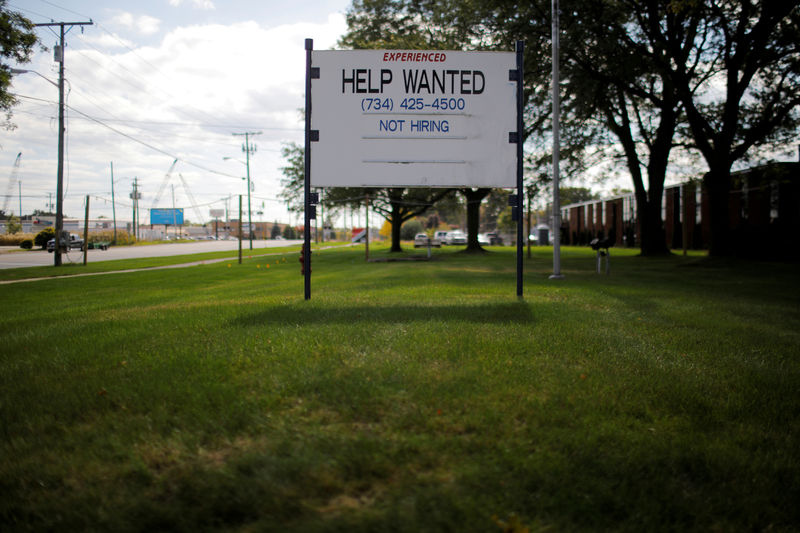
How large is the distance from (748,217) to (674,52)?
1661cm

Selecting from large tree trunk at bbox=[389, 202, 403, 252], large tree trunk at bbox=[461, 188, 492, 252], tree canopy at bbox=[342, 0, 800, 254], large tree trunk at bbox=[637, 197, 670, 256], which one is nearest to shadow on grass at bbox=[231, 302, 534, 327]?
tree canopy at bbox=[342, 0, 800, 254]

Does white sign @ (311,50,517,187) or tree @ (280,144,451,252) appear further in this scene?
tree @ (280,144,451,252)

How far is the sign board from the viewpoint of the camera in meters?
104

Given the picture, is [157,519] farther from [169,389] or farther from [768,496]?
[768,496]

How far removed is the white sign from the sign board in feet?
350

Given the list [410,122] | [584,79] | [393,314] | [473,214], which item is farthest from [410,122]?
[473,214]

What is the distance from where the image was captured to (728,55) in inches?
714

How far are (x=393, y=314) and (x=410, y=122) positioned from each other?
3280 mm

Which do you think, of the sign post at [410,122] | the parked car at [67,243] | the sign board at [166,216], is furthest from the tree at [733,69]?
the sign board at [166,216]

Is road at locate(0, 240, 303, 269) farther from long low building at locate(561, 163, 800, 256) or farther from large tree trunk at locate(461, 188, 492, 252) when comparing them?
long low building at locate(561, 163, 800, 256)

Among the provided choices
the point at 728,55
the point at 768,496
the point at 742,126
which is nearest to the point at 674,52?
the point at 728,55

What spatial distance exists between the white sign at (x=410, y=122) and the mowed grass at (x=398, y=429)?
3087mm

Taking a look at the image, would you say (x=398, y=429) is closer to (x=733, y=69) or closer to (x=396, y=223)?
(x=733, y=69)

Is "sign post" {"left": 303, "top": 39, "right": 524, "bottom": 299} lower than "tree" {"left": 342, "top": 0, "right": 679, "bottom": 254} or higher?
lower
